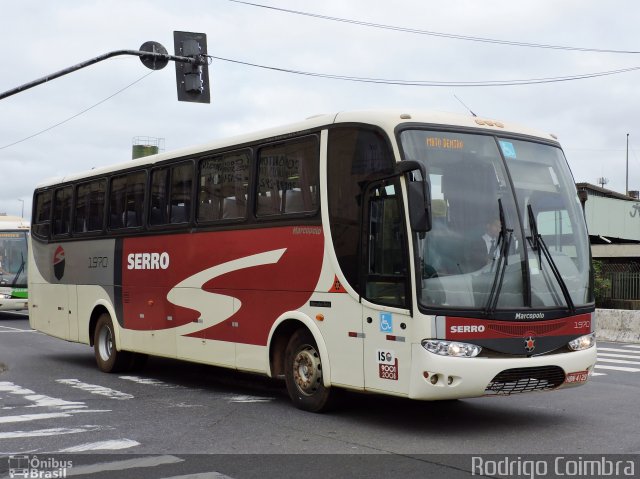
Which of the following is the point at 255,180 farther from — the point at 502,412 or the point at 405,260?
the point at 502,412

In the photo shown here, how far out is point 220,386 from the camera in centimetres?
1305

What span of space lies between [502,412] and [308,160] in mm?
3827

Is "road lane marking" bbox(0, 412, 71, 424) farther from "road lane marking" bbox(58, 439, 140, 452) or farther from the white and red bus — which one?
the white and red bus

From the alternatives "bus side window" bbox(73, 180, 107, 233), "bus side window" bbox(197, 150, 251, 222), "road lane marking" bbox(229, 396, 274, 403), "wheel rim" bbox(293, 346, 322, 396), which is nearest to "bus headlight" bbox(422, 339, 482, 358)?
"wheel rim" bbox(293, 346, 322, 396)

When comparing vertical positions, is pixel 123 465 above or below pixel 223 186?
below

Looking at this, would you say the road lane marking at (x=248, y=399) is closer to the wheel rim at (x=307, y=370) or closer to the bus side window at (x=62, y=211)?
the wheel rim at (x=307, y=370)

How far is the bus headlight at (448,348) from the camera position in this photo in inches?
341

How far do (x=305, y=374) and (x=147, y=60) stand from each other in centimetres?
969

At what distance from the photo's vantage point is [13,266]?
30.5 m

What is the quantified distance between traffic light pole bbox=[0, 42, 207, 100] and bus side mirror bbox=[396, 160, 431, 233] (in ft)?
30.4

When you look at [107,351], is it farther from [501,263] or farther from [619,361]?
[619,361]

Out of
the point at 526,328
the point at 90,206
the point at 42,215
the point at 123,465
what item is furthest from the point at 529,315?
the point at 42,215

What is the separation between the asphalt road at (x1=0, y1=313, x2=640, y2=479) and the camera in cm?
754

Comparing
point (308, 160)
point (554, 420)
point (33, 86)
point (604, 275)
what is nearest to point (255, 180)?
point (308, 160)
